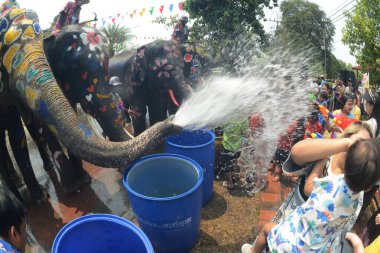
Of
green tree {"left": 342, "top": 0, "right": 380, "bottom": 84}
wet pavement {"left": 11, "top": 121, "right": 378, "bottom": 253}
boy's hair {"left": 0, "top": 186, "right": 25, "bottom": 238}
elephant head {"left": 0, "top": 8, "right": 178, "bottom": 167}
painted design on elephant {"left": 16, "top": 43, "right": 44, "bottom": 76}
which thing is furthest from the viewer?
green tree {"left": 342, "top": 0, "right": 380, "bottom": 84}

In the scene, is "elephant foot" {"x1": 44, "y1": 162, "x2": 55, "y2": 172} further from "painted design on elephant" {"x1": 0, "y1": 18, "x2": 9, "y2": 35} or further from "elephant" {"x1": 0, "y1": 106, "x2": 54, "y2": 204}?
"painted design on elephant" {"x1": 0, "y1": 18, "x2": 9, "y2": 35}

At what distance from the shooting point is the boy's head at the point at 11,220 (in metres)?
1.50

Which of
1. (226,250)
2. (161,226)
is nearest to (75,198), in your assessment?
(161,226)

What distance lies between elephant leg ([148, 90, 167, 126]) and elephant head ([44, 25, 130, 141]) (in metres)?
1.98

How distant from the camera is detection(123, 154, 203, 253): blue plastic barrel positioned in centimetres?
281

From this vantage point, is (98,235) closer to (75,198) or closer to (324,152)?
(324,152)

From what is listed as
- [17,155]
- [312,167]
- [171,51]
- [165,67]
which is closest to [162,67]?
[165,67]

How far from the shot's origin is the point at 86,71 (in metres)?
3.44

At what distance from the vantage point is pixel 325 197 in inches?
69.0

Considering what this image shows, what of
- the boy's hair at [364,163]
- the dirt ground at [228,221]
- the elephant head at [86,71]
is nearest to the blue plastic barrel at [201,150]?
the dirt ground at [228,221]

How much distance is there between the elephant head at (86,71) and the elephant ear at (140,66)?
→ 62.1 inches

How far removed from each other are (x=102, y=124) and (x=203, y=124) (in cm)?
115

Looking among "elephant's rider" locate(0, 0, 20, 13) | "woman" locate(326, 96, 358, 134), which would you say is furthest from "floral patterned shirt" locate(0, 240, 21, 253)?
"woman" locate(326, 96, 358, 134)

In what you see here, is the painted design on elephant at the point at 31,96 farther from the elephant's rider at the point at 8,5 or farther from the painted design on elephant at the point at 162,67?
the painted design on elephant at the point at 162,67
